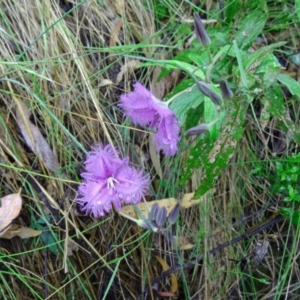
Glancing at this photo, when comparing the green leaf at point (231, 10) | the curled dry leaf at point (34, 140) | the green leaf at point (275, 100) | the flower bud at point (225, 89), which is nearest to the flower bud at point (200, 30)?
the flower bud at point (225, 89)

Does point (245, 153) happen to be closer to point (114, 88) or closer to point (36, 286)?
point (114, 88)

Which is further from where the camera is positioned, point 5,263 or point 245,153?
point 245,153

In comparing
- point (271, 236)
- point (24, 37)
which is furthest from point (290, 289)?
point (24, 37)

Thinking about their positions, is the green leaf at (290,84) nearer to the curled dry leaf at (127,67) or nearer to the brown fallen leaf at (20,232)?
the curled dry leaf at (127,67)

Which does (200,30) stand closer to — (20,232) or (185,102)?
(185,102)

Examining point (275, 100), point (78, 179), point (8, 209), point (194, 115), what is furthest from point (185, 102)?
point (8, 209)

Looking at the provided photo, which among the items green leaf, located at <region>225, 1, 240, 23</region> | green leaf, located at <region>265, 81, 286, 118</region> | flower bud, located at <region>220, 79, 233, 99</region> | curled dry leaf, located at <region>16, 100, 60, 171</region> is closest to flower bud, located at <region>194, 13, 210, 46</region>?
flower bud, located at <region>220, 79, 233, 99</region>
